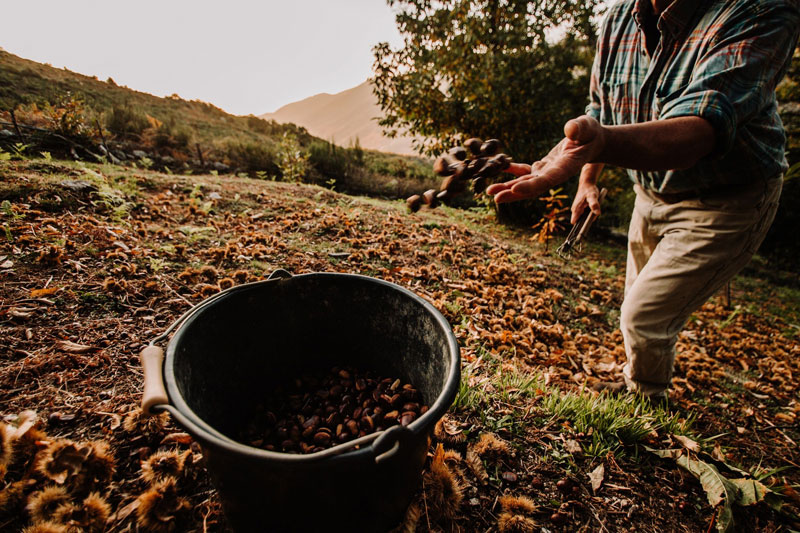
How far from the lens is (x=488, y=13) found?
21.0 ft

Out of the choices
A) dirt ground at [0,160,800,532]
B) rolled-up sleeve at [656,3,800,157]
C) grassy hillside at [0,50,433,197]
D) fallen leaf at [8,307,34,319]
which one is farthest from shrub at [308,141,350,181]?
rolled-up sleeve at [656,3,800,157]

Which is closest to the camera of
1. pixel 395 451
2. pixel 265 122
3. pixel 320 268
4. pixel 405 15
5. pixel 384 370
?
pixel 395 451

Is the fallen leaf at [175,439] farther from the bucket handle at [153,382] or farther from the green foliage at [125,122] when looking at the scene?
the green foliage at [125,122]

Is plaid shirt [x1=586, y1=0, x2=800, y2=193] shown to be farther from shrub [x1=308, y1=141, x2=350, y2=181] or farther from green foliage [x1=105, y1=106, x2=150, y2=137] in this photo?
green foliage [x1=105, y1=106, x2=150, y2=137]

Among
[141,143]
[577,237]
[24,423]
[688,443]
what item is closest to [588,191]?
[577,237]

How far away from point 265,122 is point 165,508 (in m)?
24.5

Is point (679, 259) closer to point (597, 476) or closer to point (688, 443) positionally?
point (688, 443)

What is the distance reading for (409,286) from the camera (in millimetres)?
3275

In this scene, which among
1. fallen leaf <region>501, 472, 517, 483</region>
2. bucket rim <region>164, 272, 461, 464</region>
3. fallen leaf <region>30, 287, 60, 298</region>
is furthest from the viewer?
fallen leaf <region>30, 287, 60, 298</region>

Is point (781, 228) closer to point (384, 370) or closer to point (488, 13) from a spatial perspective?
point (488, 13)

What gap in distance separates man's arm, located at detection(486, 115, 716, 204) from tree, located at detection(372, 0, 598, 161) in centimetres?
571

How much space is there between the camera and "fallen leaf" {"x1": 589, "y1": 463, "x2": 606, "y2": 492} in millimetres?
1562

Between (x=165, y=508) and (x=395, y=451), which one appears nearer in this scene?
(x=395, y=451)

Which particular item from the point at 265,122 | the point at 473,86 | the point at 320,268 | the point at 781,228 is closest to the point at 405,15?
the point at 473,86
